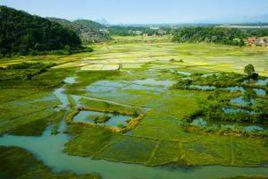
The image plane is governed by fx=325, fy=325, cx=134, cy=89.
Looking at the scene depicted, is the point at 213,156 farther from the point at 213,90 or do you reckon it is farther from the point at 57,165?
the point at 213,90

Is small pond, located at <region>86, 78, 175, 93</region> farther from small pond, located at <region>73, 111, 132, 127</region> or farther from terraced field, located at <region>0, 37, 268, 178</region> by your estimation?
small pond, located at <region>73, 111, 132, 127</region>

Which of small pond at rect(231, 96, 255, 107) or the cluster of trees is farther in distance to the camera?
the cluster of trees

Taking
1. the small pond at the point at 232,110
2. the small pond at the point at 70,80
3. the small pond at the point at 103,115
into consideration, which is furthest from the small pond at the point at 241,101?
the small pond at the point at 70,80

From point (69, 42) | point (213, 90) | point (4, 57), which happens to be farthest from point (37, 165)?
point (69, 42)

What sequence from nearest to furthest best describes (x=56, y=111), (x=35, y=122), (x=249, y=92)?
(x=35, y=122), (x=56, y=111), (x=249, y=92)

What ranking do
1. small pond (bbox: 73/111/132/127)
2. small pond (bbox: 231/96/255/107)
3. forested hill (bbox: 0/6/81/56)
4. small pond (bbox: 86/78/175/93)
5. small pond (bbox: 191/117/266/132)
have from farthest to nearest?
forested hill (bbox: 0/6/81/56), small pond (bbox: 86/78/175/93), small pond (bbox: 231/96/255/107), small pond (bbox: 73/111/132/127), small pond (bbox: 191/117/266/132)

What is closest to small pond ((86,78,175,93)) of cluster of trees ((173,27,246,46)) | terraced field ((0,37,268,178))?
terraced field ((0,37,268,178))
